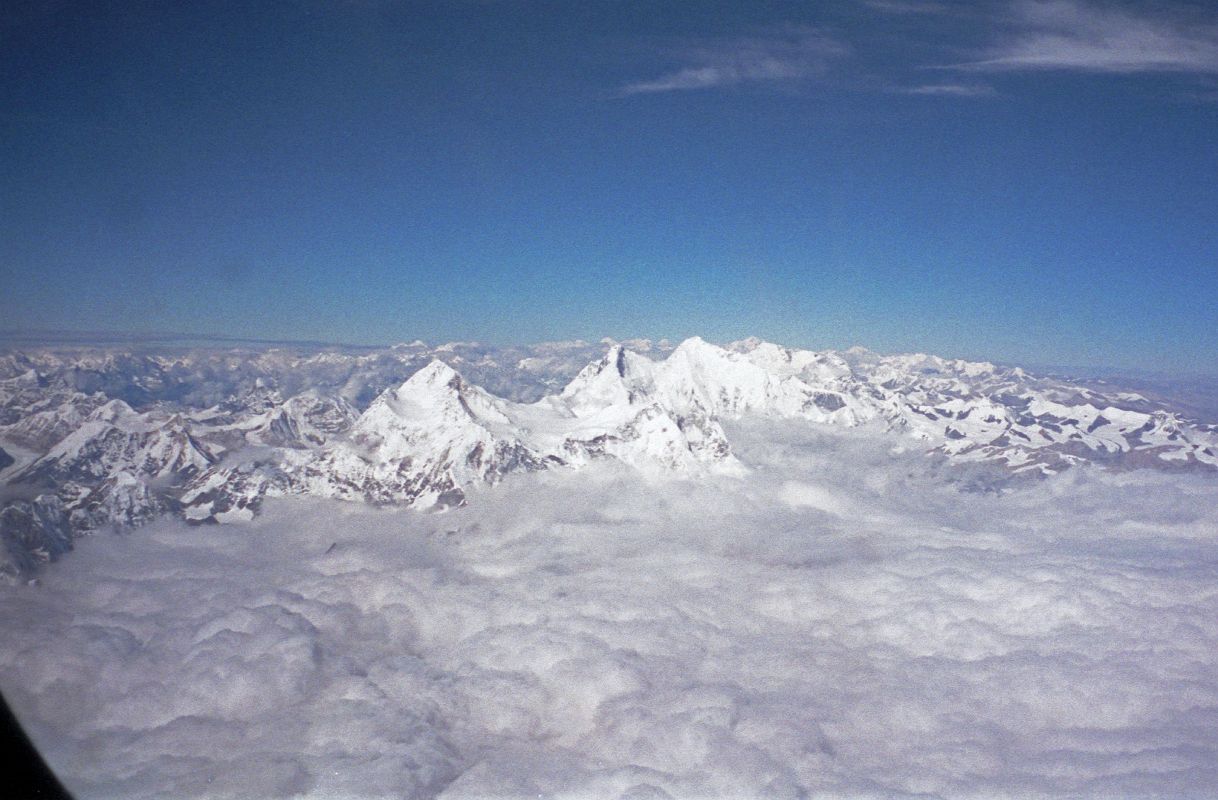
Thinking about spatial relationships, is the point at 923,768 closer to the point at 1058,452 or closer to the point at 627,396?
the point at 627,396

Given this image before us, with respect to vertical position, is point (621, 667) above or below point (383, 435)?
below

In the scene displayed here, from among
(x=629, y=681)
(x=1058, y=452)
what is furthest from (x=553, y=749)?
(x=1058, y=452)

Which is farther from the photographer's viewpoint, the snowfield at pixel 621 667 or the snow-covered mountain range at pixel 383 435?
the snow-covered mountain range at pixel 383 435

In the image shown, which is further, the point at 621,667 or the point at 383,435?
the point at 383,435

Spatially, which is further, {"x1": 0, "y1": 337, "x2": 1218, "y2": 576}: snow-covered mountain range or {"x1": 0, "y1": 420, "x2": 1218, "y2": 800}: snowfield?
{"x1": 0, "y1": 337, "x2": 1218, "y2": 576}: snow-covered mountain range
